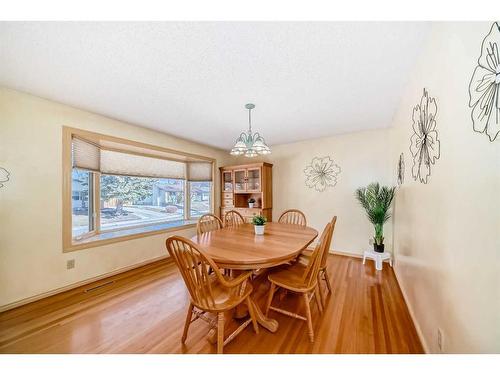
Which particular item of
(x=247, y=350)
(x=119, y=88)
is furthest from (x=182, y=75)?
(x=247, y=350)

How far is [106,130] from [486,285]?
3607 mm

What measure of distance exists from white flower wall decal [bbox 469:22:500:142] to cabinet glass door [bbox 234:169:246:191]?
348 cm

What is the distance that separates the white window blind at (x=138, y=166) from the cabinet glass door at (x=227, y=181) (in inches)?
37.9

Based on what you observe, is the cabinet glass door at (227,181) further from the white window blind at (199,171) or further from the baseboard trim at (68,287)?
the baseboard trim at (68,287)

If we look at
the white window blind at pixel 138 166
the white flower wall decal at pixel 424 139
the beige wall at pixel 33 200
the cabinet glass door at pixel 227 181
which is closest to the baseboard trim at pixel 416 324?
the white flower wall decal at pixel 424 139

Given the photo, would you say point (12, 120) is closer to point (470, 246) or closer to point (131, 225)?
point (131, 225)

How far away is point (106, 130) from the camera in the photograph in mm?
2564

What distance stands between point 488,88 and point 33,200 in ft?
11.6

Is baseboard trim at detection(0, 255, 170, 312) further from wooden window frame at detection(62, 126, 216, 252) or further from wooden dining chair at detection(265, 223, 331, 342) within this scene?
wooden dining chair at detection(265, 223, 331, 342)

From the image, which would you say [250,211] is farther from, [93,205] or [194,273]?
[194,273]

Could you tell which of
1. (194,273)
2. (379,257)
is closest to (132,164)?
(194,273)

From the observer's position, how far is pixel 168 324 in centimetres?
167

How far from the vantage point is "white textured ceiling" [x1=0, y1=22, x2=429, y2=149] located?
4.00 feet

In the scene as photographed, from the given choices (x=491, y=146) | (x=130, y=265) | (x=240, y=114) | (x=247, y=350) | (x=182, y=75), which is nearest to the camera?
(x=491, y=146)
